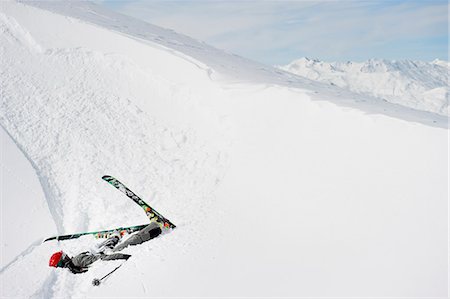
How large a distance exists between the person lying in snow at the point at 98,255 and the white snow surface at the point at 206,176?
0.32 meters

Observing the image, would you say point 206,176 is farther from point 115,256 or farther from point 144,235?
point 115,256

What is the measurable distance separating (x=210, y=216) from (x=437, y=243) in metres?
6.33

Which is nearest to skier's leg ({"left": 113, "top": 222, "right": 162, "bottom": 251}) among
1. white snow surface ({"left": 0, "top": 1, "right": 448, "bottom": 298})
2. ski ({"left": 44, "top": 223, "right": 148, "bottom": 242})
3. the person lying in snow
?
the person lying in snow

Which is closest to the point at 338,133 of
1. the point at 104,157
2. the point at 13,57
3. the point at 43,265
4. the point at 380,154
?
the point at 380,154

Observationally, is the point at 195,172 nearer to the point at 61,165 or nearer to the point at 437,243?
the point at 61,165

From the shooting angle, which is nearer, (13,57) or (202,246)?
(202,246)

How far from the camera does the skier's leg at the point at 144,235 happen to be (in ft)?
35.1

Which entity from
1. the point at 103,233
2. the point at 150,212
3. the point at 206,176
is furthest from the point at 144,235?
the point at 206,176

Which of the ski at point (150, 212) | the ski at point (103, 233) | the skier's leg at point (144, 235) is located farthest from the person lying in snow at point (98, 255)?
the ski at point (150, 212)

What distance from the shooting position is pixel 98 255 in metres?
9.61

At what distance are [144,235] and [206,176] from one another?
3661 millimetres

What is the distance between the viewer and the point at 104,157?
14672mm

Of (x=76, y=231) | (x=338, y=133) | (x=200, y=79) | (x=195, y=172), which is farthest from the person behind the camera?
(x=200, y=79)

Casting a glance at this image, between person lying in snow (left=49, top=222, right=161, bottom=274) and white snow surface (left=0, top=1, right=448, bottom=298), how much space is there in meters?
0.32
